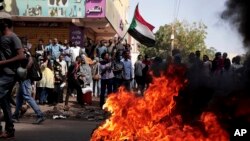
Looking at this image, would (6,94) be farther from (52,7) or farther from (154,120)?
(52,7)

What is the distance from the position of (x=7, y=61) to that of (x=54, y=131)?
6.69ft

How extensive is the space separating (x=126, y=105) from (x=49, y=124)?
372 centimetres

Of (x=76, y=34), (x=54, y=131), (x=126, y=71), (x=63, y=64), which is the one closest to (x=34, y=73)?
(x=54, y=131)

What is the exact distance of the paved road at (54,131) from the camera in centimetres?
816

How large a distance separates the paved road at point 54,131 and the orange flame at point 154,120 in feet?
5.82

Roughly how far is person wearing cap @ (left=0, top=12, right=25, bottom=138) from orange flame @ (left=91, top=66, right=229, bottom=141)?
1.81 metres

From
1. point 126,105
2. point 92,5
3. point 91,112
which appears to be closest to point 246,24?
point 126,105

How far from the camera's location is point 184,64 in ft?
24.8

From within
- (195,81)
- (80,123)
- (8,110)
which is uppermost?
(195,81)

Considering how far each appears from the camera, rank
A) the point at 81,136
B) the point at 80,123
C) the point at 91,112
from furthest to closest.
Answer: the point at 91,112
the point at 80,123
the point at 81,136

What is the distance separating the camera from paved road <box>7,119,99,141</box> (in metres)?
8.16

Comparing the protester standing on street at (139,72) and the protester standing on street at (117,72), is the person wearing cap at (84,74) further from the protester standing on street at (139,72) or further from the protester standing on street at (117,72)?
the protester standing on street at (139,72)

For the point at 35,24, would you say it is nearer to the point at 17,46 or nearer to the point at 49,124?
the point at 49,124

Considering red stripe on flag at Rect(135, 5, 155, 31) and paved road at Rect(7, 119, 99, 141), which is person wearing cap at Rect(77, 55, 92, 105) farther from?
red stripe on flag at Rect(135, 5, 155, 31)
